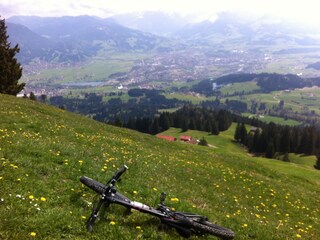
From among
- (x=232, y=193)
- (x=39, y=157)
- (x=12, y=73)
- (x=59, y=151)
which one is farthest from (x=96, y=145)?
(x=12, y=73)

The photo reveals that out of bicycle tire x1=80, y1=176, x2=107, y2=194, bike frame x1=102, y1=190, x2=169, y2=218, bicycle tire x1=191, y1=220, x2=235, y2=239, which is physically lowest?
bicycle tire x1=191, y1=220, x2=235, y2=239

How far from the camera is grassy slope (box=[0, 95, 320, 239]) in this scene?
36.6 feet

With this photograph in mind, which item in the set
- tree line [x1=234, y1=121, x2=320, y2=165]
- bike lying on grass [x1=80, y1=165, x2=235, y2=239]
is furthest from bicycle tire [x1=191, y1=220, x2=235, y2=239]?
tree line [x1=234, y1=121, x2=320, y2=165]

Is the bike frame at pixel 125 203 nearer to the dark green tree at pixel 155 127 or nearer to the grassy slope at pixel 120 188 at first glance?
the grassy slope at pixel 120 188

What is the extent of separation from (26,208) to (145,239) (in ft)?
14.2

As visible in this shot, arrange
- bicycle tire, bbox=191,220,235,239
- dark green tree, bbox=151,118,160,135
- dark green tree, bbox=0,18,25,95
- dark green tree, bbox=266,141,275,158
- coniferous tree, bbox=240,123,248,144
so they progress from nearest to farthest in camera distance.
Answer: bicycle tire, bbox=191,220,235,239 → dark green tree, bbox=0,18,25,95 → dark green tree, bbox=266,141,275,158 → coniferous tree, bbox=240,123,248,144 → dark green tree, bbox=151,118,160,135

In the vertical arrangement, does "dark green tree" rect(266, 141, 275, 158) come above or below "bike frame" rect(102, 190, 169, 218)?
below

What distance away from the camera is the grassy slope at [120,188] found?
11.2 metres

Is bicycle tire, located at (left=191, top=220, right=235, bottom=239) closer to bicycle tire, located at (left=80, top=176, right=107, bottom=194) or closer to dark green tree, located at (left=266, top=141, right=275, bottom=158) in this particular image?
bicycle tire, located at (left=80, top=176, right=107, bottom=194)

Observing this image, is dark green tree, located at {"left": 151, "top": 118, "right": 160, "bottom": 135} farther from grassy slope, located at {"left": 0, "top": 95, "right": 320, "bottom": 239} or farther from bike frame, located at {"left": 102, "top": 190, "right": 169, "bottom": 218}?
bike frame, located at {"left": 102, "top": 190, "right": 169, "bottom": 218}

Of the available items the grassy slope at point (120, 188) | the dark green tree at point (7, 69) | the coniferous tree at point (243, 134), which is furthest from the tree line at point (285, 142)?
the grassy slope at point (120, 188)

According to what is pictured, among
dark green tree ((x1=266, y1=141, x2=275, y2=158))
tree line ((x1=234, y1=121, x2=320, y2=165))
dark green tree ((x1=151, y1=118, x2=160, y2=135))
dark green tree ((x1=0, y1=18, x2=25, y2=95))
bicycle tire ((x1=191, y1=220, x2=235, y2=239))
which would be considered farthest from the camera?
dark green tree ((x1=151, y1=118, x2=160, y2=135))

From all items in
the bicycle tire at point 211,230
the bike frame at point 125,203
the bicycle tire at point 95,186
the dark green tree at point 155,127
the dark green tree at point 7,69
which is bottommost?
the dark green tree at point 155,127

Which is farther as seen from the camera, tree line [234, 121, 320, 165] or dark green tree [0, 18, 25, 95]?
tree line [234, 121, 320, 165]
